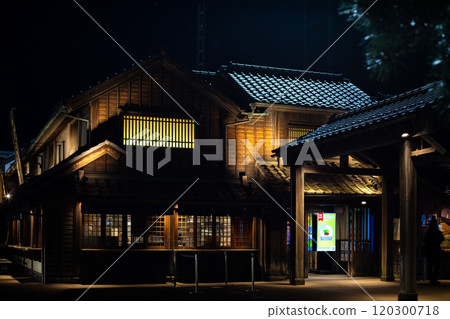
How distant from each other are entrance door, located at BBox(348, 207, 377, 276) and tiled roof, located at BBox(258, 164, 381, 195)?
3.06ft

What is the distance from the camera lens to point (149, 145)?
22.2 m

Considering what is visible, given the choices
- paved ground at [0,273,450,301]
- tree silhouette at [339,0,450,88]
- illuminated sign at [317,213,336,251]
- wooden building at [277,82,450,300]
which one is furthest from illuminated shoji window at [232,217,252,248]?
tree silhouette at [339,0,450,88]

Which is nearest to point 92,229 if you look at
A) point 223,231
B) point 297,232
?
point 223,231

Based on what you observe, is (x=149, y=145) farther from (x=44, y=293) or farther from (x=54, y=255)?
(x=44, y=293)

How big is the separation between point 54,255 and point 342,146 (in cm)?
925

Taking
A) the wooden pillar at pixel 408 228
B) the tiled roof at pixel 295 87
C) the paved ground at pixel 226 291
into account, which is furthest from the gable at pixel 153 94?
the wooden pillar at pixel 408 228

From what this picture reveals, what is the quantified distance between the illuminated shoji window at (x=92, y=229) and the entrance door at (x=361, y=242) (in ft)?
29.2

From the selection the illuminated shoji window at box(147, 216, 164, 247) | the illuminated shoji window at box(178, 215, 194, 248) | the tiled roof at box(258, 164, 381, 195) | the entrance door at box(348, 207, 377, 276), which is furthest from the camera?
the entrance door at box(348, 207, 377, 276)

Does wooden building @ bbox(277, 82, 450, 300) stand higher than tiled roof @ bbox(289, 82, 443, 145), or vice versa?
tiled roof @ bbox(289, 82, 443, 145)

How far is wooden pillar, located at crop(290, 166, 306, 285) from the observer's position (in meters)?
19.9

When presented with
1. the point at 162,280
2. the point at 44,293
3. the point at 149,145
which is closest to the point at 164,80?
the point at 149,145

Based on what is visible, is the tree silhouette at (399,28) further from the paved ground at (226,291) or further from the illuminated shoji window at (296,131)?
the illuminated shoji window at (296,131)

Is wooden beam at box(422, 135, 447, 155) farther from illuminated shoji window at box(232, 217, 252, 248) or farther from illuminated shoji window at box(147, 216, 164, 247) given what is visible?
illuminated shoji window at box(147, 216, 164, 247)

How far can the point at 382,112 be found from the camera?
690 inches
